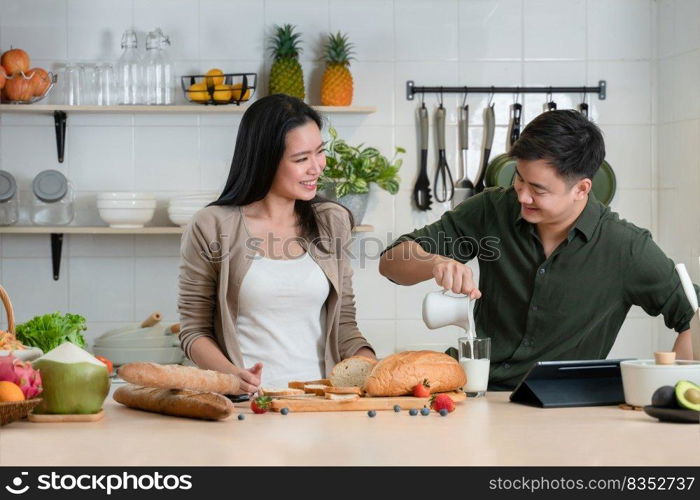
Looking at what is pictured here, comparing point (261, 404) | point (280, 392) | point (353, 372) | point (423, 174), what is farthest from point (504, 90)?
point (261, 404)

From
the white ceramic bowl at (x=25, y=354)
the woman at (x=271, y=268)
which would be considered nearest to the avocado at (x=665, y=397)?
the woman at (x=271, y=268)

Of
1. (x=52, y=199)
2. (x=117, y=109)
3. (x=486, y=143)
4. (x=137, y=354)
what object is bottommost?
(x=137, y=354)

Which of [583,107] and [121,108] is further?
[583,107]

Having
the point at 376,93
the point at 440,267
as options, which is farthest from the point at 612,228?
the point at 376,93

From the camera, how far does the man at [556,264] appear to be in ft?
6.89

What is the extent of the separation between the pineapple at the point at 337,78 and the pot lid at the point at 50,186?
1.01m

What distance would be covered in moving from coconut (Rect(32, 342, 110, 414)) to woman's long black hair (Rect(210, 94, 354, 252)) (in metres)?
0.90

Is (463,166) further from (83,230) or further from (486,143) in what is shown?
(83,230)

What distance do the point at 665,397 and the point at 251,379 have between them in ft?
2.64

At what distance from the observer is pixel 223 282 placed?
2324 mm

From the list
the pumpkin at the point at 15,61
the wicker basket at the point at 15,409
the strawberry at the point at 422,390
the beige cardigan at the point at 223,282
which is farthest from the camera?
the pumpkin at the point at 15,61

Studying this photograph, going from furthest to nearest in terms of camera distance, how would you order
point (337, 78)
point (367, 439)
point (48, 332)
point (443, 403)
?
point (337, 78), point (48, 332), point (443, 403), point (367, 439)

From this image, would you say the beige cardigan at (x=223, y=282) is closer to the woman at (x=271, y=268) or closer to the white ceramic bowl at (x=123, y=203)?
the woman at (x=271, y=268)

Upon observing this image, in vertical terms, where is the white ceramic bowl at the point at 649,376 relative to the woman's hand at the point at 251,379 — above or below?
above
